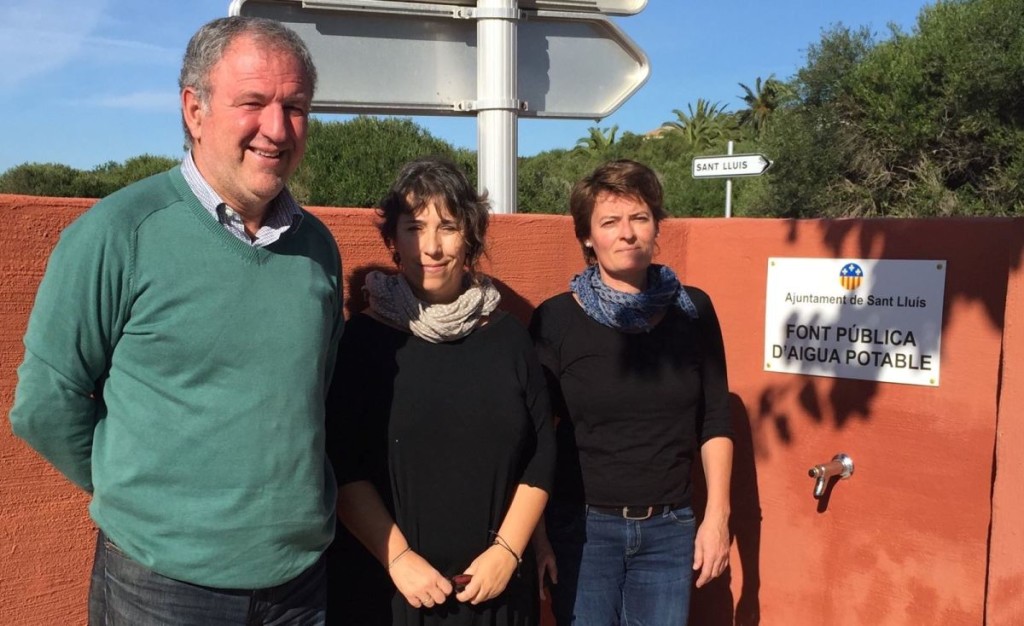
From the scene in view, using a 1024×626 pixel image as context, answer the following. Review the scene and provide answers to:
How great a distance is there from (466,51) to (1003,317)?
1991 mm

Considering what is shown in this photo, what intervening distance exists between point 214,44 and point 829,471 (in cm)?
248

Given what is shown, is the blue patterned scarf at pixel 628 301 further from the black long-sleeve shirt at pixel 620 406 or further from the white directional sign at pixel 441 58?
the white directional sign at pixel 441 58

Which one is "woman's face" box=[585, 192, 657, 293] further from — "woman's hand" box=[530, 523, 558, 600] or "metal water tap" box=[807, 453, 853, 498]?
"metal water tap" box=[807, 453, 853, 498]

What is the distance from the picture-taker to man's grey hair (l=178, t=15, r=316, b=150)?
166 cm

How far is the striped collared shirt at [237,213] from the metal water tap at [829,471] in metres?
2.13

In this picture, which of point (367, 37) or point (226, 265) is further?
point (367, 37)

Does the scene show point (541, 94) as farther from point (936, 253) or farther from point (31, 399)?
point (31, 399)

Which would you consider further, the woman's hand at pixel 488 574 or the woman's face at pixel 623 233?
the woman's face at pixel 623 233

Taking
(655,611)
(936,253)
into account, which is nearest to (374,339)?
(655,611)

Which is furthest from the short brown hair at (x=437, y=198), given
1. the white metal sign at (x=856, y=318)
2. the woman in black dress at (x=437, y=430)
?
the white metal sign at (x=856, y=318)

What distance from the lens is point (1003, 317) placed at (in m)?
2.83

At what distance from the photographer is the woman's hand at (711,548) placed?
2.63 meters

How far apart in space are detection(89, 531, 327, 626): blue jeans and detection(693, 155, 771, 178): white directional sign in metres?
6.30

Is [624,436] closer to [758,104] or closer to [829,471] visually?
[829,471]
